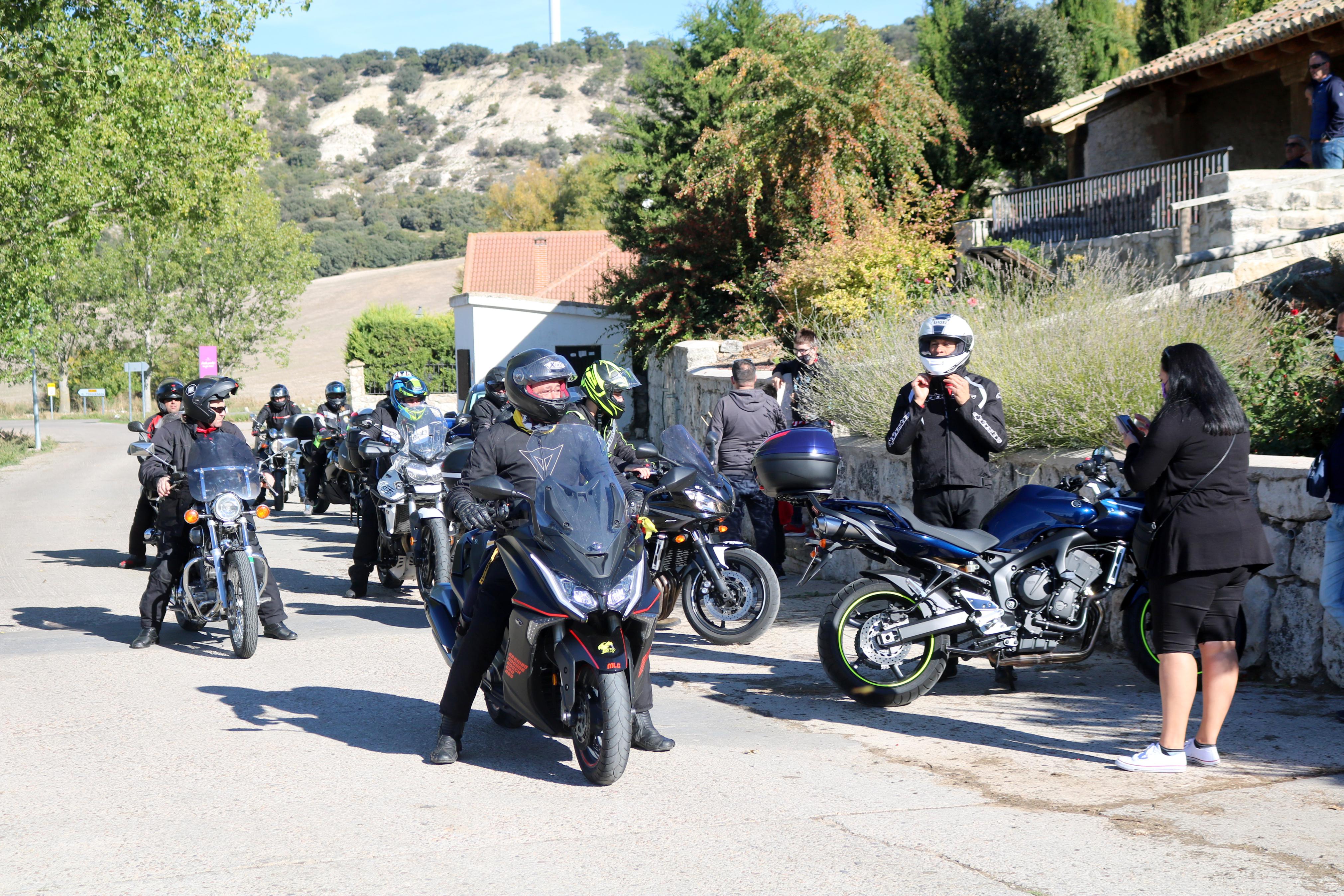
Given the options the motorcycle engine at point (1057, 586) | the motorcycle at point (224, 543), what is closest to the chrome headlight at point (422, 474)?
the motorcycle at point (224, 543)

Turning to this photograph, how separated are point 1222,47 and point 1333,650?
17.4 meters

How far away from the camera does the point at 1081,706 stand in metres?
6.52

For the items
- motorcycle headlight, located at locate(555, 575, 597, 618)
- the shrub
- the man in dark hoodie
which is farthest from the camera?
the shrub

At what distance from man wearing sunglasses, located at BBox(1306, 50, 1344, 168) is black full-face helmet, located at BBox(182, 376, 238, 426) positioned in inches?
499

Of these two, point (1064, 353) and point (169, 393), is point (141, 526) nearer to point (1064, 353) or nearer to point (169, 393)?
point (169, 393)

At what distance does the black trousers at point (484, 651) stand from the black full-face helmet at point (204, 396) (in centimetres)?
399

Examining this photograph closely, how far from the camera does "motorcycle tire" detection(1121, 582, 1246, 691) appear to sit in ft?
21.6

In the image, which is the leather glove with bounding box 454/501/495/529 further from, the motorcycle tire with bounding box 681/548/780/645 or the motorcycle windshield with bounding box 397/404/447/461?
the motorcycle windshield with bounding box 397/404/447/461

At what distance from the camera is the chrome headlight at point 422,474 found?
9.72 meters

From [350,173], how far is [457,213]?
145 feet

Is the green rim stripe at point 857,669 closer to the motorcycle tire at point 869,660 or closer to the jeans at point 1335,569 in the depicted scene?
the motorcycle tire at point 869,660

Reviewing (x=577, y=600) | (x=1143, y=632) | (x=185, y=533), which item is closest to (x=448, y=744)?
(x=577, y=600)

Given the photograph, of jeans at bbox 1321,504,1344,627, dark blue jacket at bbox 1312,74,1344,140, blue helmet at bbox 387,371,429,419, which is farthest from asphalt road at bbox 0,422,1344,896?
dark blue jacket at bbox 1312,74,1344,140

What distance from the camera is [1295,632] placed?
6.68 m
